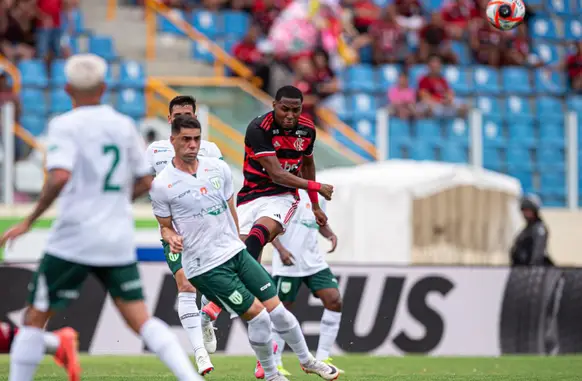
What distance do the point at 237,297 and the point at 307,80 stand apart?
11183 mm

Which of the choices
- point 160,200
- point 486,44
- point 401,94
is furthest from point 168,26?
point 160,200

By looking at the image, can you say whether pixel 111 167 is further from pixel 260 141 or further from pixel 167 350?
pixel 260 141

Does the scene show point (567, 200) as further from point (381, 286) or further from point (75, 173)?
point (75, 173)

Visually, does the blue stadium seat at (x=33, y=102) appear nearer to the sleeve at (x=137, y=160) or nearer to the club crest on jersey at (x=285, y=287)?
the club crest on jersey at (x=285, y=287)

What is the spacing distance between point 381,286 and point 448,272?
904 mm

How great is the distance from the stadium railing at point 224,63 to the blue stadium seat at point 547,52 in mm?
6052

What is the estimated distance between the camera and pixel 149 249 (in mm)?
17500

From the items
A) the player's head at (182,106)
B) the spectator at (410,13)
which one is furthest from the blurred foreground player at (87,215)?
the spectator at (410,13)

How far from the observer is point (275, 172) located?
10.4m

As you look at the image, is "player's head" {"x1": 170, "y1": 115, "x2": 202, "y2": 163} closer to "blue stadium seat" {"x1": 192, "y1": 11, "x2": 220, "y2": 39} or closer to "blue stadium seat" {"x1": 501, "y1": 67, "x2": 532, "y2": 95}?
"blue stadium seat" {"x1": 192, "y1": 11, "x2": 220, "y2": 39}

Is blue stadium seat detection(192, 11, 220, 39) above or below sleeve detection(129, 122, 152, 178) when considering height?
above

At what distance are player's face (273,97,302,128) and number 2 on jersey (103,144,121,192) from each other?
11.4 feet

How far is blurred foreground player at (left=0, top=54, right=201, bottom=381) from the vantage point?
6.96 metres

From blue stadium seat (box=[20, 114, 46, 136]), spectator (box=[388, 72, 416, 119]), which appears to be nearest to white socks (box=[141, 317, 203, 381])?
blue stadium seat (box=[20, 114, 46, 136])
